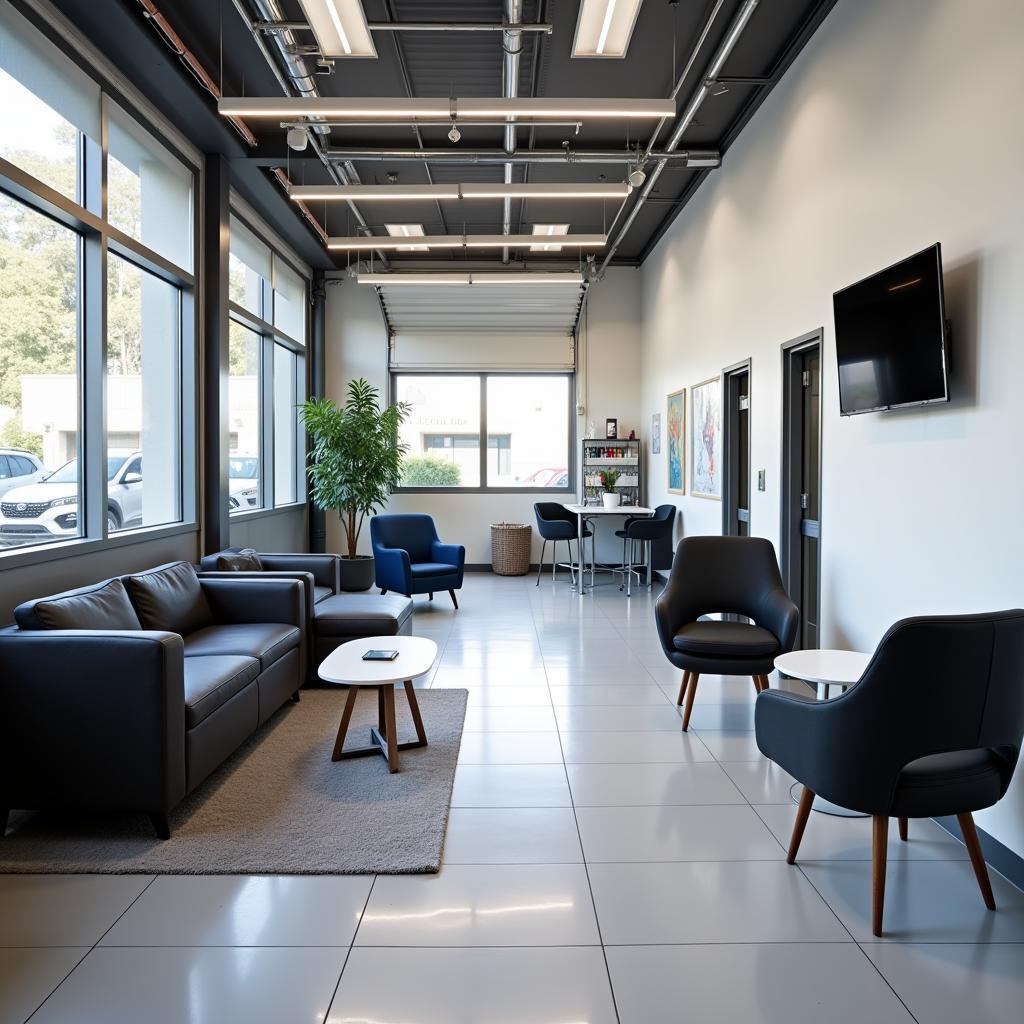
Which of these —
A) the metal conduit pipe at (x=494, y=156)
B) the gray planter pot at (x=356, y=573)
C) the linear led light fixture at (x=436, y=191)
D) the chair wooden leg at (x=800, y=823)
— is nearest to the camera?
the chair wooden leg at (x=800, y=823)

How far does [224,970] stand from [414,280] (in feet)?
24.6

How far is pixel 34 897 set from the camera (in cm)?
263

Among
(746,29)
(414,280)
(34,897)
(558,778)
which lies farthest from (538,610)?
(34,897)

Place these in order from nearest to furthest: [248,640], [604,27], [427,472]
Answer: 1. [604,27]
2. [248,640]
3. [427,472]

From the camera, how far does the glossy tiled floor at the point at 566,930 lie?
2.10 meters

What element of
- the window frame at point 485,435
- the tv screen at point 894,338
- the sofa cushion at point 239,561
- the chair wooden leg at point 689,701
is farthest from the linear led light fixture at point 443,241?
the chair wooden leg at point 689,701

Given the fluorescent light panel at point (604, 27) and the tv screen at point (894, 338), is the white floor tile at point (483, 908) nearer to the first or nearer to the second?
the tv screen at point (894, 338)

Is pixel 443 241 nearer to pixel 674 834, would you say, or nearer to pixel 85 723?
pixel 85 723

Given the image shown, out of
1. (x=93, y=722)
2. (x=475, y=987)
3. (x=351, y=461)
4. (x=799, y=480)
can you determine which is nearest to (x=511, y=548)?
(x=351, y=461)

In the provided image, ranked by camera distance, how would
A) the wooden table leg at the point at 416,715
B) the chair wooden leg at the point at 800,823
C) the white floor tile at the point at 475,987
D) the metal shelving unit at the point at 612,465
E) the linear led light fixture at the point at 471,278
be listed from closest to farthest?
the white floor tile at the point at 475,987 → the chair wooden leg at the point at 800,823 → the wooden table leg at the point at 416,715 → the linear led light fixture at the point at 471,278 → the metal shelving unit at the point at 612,465

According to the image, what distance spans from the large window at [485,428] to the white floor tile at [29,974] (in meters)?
8.82

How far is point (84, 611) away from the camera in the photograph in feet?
11.6

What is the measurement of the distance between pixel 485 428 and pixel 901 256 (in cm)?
767

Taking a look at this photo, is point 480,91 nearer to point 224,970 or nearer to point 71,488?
point 71,488
